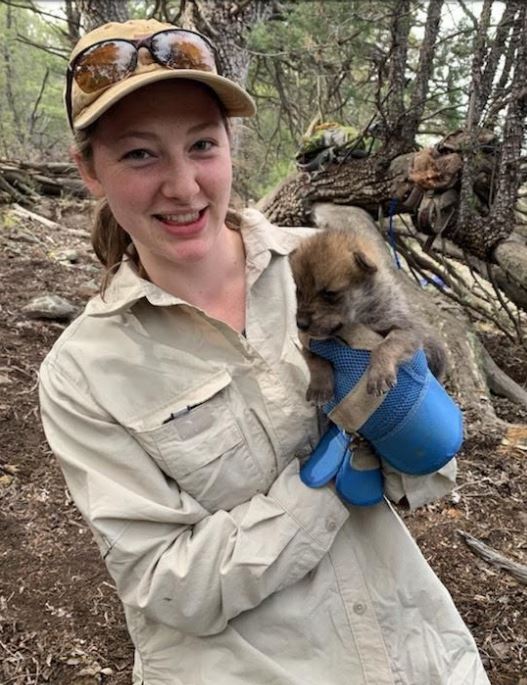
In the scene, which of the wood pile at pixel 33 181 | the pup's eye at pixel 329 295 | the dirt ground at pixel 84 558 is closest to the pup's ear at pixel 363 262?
the pup's eye at pixel 329 295

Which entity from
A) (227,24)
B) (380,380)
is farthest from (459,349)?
(227,24)

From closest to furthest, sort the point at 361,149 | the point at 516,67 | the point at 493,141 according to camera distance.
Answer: the point at 516,67, the point at 493,141, the point at 361,149

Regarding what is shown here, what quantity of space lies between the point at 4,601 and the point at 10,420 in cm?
156

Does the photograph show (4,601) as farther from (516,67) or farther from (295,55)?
(295,55)

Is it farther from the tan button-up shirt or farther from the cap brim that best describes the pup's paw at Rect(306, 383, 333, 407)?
the cap brim

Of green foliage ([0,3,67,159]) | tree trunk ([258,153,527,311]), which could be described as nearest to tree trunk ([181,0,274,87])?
tree trunk ([258,153,527,311])

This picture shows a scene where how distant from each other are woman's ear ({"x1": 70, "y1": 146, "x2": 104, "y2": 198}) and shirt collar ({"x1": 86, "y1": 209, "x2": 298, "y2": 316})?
0.78 ft

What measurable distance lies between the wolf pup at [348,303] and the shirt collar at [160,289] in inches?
4.6

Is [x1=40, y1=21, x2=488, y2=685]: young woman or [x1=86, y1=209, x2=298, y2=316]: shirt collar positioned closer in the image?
[x1=40, y1=21, x2=488, y2=685]: young woman

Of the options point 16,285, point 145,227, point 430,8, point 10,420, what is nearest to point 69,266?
point 16,285

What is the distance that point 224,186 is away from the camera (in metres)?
1.98

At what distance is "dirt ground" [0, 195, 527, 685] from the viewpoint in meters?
2.84

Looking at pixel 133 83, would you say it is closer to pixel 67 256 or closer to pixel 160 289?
pixel 160 289

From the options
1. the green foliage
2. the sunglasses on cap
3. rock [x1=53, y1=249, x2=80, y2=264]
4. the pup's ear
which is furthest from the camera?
the green foliage
